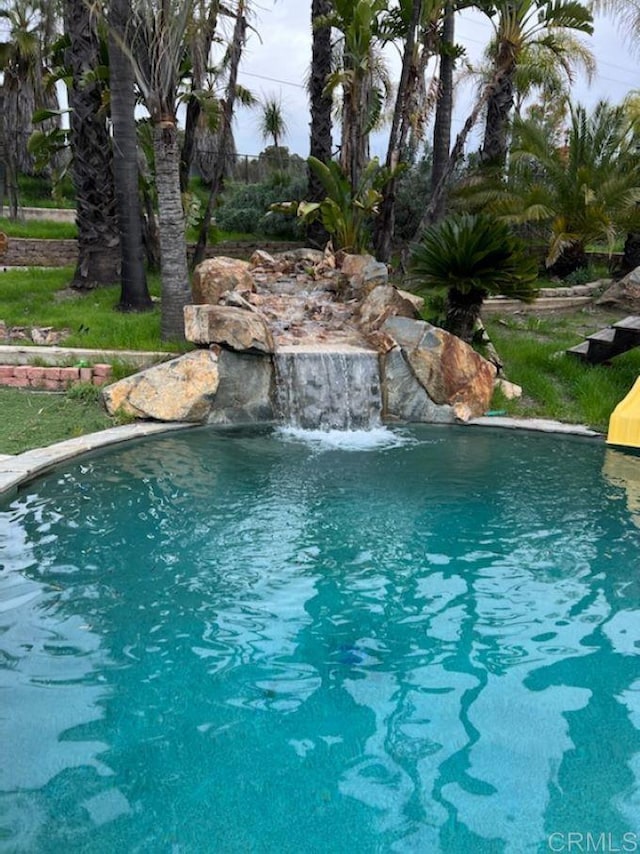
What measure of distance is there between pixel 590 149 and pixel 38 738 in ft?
54.2

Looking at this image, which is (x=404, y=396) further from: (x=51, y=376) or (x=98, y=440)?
(x=51, y=376)

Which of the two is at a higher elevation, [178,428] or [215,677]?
[178,428]

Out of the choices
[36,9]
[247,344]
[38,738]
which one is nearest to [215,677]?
[38,738]

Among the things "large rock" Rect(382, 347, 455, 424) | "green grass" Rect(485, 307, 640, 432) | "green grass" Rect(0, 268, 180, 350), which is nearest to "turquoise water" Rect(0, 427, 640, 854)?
"large rock" Rect(382, 347, 455, 424)

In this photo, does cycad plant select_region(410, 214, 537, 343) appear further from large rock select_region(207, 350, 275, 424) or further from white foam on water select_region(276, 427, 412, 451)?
large rock select_region(207, 350, 275, 424)

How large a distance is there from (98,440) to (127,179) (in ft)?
19.4

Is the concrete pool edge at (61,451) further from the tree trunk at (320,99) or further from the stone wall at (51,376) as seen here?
the tree trunk at (320,99)

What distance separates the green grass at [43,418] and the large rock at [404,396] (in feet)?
12.4

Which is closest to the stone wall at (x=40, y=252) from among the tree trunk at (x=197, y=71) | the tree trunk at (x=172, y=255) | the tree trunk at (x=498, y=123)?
the tree trunk at (x=197, y=71)

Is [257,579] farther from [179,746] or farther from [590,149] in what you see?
[590,149]

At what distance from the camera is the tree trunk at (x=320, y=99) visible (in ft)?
49.8

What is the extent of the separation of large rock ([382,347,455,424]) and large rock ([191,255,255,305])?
136 inches

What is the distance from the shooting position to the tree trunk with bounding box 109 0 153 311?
38.0ft

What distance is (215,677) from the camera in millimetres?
4113
